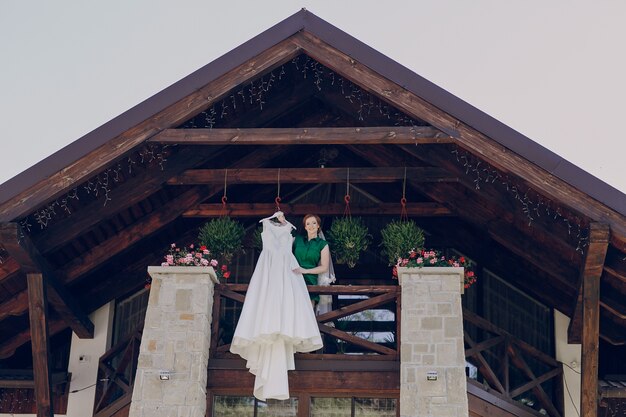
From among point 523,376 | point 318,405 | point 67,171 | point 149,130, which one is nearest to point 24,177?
point 67,171

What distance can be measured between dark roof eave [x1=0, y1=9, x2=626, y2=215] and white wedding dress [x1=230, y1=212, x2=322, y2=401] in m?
2.29

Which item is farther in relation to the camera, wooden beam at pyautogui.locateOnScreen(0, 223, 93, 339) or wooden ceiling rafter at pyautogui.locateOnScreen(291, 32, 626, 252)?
wooden beam at pyautogui.locateOnScreen(0, 223, 93, 339)

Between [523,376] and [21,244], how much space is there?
21.8 feet

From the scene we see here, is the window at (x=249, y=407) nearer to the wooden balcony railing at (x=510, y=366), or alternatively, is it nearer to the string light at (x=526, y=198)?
the wooden balcony railing at (x=510, y=366)

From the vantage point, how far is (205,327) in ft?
42.4

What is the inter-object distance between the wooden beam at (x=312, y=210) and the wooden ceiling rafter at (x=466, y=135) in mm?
2101

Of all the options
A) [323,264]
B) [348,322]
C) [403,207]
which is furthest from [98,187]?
[403,207]

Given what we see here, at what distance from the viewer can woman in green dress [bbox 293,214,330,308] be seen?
538 inches

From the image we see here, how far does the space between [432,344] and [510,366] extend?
8.91 feet

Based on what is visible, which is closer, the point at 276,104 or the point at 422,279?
the point at 422,279

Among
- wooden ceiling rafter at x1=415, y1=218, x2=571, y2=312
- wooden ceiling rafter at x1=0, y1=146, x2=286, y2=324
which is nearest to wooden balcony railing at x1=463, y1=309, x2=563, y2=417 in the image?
wooden ceiling rafter at x1=415, y1=218, x2=571, y2=312

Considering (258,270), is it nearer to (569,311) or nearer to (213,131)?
(213,131)

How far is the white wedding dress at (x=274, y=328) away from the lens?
12625 millimetres

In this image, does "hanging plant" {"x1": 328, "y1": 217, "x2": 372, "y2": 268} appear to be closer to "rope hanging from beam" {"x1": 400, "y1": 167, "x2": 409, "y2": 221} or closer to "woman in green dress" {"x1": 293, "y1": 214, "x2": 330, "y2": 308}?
"woman in green dress" {"x1": 293, "y1": 214, "x2": 330, "y2": 308}
